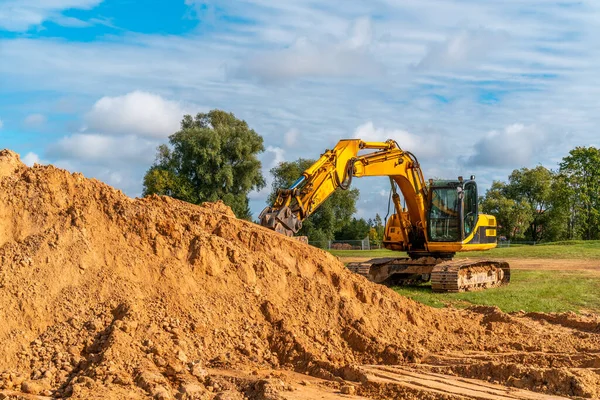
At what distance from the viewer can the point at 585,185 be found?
56.2 metres

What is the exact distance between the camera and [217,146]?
50.6 metres

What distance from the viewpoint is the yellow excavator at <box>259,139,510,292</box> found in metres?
17.5

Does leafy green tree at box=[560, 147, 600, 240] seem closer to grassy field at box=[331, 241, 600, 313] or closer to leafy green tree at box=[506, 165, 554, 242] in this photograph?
leafy green tree at box=[506, 165, 554, 242]

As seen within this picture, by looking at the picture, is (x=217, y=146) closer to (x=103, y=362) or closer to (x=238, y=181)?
(x=238, y=181)

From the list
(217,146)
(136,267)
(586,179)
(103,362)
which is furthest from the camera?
(586,179)

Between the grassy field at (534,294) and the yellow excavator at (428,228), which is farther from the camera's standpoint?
the yellow excavator at (428,228)

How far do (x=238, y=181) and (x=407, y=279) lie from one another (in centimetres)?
3383

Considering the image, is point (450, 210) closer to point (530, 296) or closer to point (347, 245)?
point (530, 296)

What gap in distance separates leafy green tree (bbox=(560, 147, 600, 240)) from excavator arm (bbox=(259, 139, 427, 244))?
4107 centimetres

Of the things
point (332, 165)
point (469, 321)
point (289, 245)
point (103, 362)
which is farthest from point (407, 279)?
point (103, 362)

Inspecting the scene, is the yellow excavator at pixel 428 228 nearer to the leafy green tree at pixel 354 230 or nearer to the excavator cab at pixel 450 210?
the excavator cab at pixel 450 210

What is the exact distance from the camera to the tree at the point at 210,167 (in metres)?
49.3

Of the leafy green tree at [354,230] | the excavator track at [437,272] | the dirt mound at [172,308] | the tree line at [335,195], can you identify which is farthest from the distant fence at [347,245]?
the dirt mound at [172,308]

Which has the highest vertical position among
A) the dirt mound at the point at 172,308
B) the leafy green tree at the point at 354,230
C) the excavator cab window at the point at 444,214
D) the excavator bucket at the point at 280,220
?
the leafy green tree at the point at 354,230
